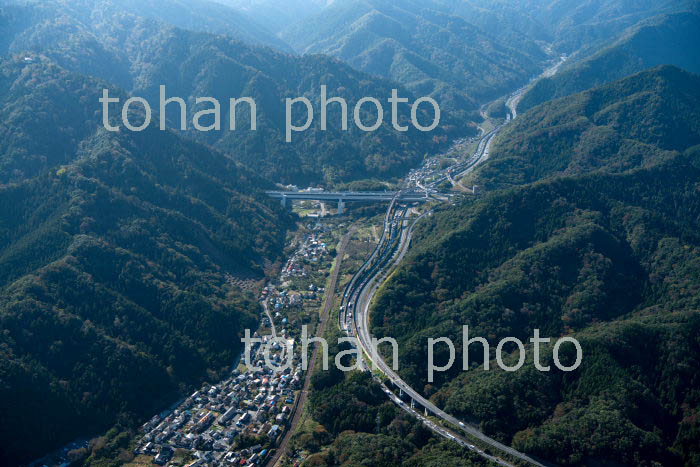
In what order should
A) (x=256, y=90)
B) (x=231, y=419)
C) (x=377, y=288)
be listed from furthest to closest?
(x=256, y=90) < (x=377, y=288) < (x=231, y=419)

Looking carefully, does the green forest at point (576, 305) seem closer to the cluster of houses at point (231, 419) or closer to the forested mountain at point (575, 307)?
the forested mountain at point (575, 307)

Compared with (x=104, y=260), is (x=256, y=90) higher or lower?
higher

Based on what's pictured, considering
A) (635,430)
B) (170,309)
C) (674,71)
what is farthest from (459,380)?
(674,71)

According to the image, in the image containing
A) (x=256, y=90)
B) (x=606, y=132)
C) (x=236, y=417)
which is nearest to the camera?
(x=236, y=417)

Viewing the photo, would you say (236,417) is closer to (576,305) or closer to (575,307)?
(575,307)

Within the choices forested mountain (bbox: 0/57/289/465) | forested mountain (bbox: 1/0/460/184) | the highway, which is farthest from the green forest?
forested mountain (bbox: 1/0/460/184)

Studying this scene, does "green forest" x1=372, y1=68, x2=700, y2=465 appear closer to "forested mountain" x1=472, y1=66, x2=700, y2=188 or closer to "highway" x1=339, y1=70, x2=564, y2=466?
"highway" x1=339, y1=70, x2=564, y2=466

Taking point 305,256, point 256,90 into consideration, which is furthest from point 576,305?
point 256,90

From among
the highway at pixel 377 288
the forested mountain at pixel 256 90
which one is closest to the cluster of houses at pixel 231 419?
the highway at pixel 377 288
